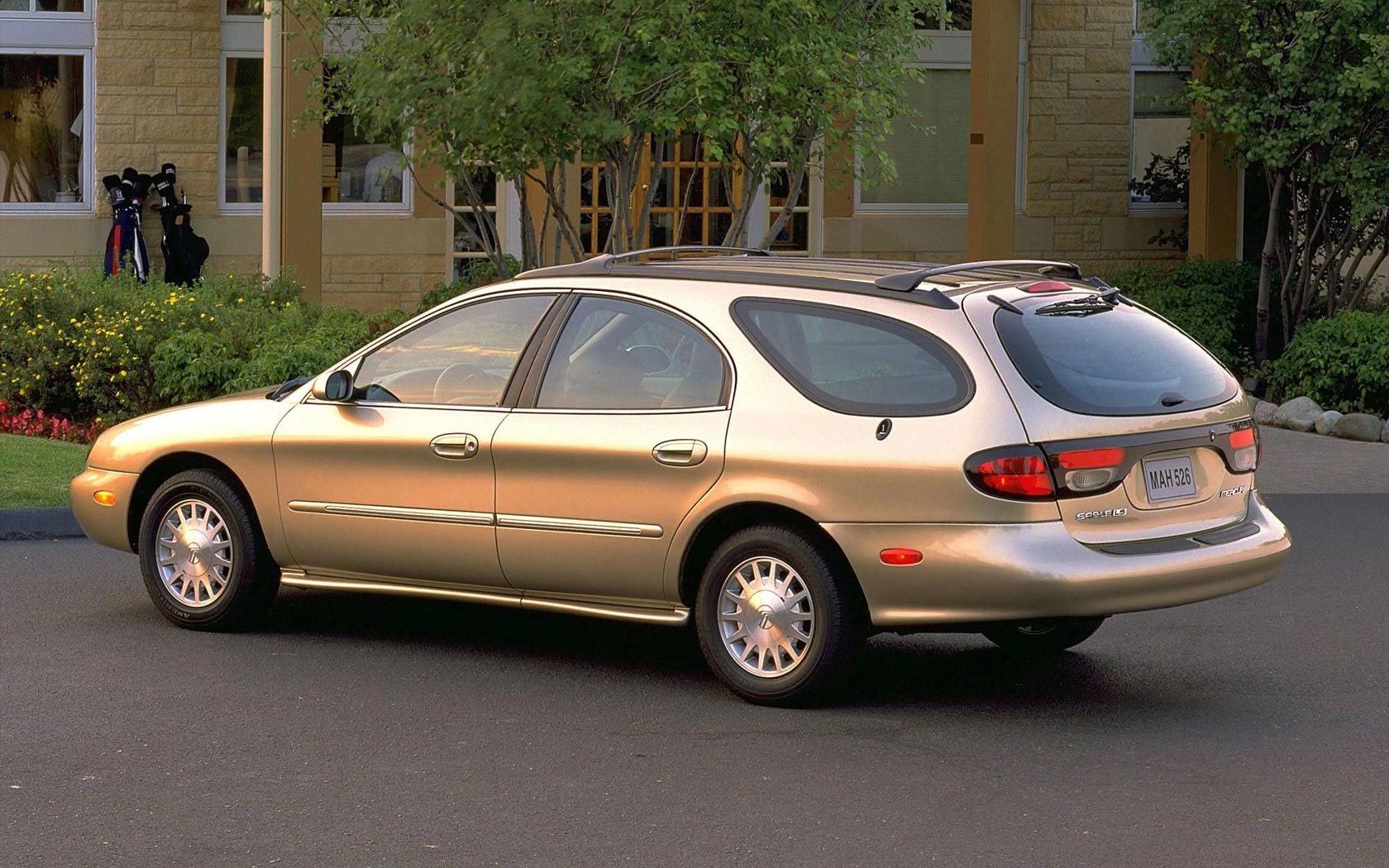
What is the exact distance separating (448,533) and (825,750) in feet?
6.57

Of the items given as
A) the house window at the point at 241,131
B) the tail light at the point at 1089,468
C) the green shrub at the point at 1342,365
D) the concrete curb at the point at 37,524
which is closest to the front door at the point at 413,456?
the tail light at the point at 1089,468

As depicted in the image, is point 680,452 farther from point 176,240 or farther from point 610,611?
point 176,240

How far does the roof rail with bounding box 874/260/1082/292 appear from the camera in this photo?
721 centimetres

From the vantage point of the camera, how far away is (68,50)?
68.1 ft

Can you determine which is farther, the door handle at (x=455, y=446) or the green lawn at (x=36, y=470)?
the green lawn at (x=36, y=470)

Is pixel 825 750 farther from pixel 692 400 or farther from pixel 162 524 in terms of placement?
pixel 162 524

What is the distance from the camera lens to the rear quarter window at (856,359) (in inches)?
273

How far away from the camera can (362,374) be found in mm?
8273

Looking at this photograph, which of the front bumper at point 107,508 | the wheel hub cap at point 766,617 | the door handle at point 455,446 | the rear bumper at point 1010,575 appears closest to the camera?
the rear bumper at point 1010,575

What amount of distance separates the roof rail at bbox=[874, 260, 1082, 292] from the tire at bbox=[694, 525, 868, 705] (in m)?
0.97

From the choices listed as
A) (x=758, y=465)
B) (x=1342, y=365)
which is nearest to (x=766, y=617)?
(x=758, y=465)

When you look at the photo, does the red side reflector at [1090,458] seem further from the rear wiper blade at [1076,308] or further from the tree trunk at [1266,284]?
the tree trunk at [1266,284]

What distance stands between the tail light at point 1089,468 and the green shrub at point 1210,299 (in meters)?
12.1

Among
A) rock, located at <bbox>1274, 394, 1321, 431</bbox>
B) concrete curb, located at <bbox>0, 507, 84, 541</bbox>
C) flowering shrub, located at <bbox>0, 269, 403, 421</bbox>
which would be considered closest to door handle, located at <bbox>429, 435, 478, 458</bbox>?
concrete curb, located at <bbox>0, 507, 84, 541</bbox>
